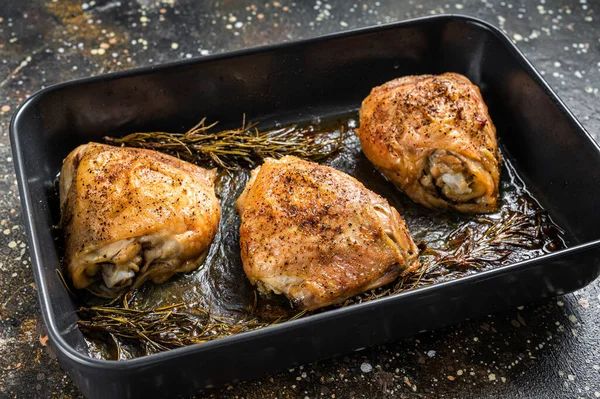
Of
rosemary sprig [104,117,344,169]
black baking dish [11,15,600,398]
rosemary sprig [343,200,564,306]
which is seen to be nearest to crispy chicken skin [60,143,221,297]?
black baking dish [11,15,600,398]

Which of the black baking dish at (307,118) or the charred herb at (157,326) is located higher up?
the black baking dish at (307,118)

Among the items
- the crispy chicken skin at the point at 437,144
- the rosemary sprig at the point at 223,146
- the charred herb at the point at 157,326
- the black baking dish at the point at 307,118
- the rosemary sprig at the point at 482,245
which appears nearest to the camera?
the black baking dish at the point at 307,118

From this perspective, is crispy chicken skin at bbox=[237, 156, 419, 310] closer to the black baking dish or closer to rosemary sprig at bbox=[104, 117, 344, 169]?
the black baking dish

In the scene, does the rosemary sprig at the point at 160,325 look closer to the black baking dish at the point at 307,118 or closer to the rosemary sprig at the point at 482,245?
the black baking dish at the point at 307,118

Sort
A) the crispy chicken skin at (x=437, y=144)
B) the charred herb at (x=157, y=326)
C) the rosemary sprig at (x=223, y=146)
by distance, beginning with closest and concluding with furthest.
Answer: the charred herb at (x=157, y=326), the crispy chicken skin at (x=437, y=144), the rosemary sprig at (x=223, y=146)

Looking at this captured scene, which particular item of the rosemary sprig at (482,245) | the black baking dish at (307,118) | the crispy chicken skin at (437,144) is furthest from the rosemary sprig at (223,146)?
the rosemary sprig at (482,245)

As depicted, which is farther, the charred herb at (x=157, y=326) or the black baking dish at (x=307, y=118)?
the charred herb at (x=157, y=326)

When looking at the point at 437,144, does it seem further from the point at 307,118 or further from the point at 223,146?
the point at 223,146
